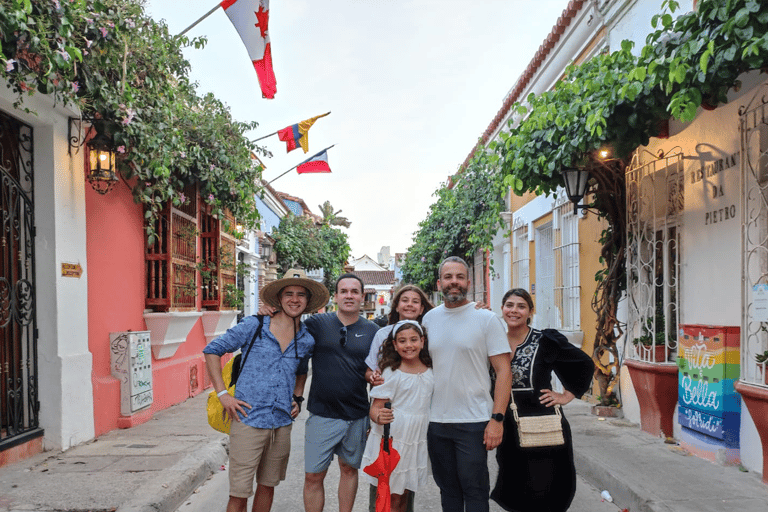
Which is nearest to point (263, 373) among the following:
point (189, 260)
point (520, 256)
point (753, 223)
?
point (753, 223)

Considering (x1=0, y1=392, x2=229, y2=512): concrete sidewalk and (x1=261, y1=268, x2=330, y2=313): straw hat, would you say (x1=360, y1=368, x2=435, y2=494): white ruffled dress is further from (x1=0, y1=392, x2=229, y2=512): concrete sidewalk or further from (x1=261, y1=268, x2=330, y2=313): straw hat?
(x1=0, y1=392, x2=229, y2=512): concrete sidewalk

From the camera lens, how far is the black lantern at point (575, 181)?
7.49 m

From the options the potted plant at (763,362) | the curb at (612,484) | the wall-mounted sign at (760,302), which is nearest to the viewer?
the curb at (612,484)

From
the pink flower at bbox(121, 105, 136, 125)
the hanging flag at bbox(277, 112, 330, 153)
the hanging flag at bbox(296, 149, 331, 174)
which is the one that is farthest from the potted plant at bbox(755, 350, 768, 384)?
the hanging flag at bbox(296, 149, 331, 174)

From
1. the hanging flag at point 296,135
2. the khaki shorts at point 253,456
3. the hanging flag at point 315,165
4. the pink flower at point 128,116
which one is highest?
the hanging flag at point 296,135

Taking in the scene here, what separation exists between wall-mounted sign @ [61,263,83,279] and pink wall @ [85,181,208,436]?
0.24 meters

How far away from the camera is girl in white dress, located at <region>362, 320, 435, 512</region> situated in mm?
3648

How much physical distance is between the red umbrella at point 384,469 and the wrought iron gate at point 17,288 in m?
3.80

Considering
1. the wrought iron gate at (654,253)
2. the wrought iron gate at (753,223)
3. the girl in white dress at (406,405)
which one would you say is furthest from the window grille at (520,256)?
the girl in white dress at (406,405)

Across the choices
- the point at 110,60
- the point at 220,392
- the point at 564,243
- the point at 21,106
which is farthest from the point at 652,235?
the point at 21,106

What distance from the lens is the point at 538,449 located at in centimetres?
377

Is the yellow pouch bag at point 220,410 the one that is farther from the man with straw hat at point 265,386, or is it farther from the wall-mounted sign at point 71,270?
the wall-mounted sign at point 71,270

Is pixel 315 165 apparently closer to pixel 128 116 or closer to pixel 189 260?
pixel 189 260

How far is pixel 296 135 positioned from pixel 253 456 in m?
11.0
